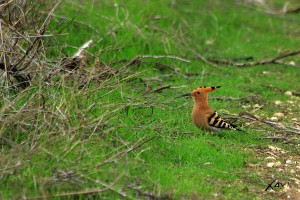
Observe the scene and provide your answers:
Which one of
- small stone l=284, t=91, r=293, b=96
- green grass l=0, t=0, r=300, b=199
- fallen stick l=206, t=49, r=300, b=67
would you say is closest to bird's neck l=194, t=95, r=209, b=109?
green grass l=0, t=0, r=300, b=199

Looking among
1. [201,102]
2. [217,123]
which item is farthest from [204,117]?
[201,102]

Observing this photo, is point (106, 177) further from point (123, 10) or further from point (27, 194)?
point (123, 10)

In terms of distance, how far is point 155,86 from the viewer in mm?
8039

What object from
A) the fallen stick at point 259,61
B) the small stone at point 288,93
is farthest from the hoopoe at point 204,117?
the fallen stick at point 259,61

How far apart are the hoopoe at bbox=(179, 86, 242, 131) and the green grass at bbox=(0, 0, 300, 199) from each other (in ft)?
0.31

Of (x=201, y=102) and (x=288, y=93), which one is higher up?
(x=201, y=102)

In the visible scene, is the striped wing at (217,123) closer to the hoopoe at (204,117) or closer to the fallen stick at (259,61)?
the hoopoe at (204,117)

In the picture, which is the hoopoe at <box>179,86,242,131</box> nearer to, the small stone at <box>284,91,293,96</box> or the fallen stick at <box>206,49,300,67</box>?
the small stone at <box>284,91,293,96</box>

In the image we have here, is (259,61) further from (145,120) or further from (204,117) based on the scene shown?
(145,120)

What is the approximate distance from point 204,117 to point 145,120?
55 centimetres

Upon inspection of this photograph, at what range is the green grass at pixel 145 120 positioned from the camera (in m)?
5.14

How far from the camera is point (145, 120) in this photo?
Result: 6785mm

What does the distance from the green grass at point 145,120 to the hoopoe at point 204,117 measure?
94 millimetres

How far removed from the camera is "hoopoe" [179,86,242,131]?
266 inches
